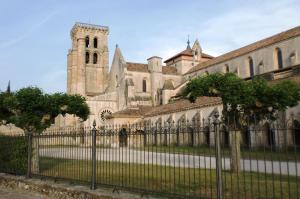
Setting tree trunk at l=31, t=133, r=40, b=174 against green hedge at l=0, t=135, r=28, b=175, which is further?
green hedge at l=0, t=135, r=28, b=175

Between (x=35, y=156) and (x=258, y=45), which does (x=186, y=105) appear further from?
A: (x=35, y=156)

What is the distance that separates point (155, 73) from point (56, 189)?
4464cm

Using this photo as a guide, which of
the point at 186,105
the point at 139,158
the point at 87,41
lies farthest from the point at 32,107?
the point at 87,41

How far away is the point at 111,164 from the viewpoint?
9703mm

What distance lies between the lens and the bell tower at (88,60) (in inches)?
2479

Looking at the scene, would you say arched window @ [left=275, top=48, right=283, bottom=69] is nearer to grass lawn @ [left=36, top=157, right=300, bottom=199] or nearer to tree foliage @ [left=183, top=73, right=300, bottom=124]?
tree foliage @ [left=183, top=73, right=300, bottom=124]

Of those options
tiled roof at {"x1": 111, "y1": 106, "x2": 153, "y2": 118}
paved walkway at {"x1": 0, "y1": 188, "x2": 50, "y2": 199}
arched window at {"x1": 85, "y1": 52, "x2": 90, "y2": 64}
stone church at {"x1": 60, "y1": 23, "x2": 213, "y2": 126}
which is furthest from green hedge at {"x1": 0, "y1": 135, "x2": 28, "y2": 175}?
arched window at {"x1": 85, "y1": 52, "x2": 90, "y2": 64}

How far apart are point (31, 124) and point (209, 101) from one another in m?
20.1

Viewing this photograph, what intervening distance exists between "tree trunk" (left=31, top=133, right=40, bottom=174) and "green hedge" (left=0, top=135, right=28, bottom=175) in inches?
17.3

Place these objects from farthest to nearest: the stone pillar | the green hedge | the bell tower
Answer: the bell tower < the stone pillar < the green hedge

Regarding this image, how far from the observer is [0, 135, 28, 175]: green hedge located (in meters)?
13.4

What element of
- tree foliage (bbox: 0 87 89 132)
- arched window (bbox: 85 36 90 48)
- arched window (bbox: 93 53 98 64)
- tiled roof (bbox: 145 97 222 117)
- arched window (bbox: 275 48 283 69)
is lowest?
tree foliage (bbox: 0 87 89 132)

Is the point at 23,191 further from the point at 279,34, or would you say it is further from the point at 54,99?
the point at 279,34

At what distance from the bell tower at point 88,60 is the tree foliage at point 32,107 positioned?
44.4 metres
